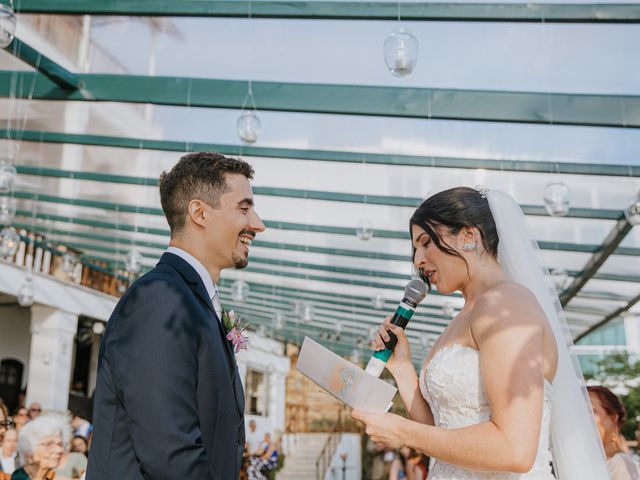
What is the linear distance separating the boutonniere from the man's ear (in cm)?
27

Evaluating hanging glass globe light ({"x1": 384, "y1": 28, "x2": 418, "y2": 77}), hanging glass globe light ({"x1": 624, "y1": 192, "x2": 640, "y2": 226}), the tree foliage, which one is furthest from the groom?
the tree foliage

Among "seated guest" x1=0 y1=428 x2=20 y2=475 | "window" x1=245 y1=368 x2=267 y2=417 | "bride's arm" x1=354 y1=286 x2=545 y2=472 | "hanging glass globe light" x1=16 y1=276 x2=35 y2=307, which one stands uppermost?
"hanging glass globe light" x1=16 y1=276 x2=35 y2=307

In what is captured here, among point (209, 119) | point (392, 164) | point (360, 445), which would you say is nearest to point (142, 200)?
point (209, 119)

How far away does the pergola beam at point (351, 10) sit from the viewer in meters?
4.68

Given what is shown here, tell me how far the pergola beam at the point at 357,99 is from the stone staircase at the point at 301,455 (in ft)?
53.1

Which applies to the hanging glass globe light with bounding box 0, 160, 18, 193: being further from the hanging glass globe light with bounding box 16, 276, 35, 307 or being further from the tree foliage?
the tree foliage

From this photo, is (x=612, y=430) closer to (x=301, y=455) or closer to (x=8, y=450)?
(x=8, y=450)

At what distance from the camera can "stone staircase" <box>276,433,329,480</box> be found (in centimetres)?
2133

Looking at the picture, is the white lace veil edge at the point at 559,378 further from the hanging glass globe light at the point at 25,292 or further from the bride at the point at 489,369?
the hanging glass globe light at the point at 25,292

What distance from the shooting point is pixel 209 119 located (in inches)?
279

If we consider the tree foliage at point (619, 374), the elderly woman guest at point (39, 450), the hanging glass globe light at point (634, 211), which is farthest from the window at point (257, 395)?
the elderly woman guest at point (39, 450)

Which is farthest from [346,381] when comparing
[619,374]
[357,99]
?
[619,374]

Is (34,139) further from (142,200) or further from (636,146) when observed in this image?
(636,146)

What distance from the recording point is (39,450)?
404 centimetres
